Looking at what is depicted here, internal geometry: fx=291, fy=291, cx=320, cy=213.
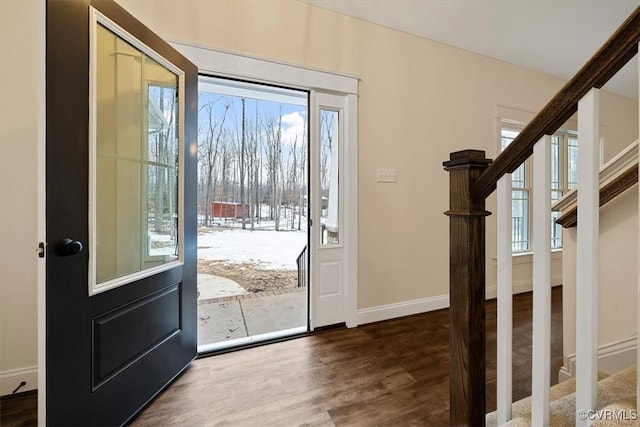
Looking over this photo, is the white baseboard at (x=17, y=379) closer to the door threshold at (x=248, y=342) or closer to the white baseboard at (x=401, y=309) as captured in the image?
the door threshold at (x=248, y=342)

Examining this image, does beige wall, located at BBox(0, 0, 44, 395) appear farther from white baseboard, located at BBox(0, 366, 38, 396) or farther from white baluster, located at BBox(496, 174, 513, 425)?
white baluster, located at BBox(496, 174, 513, 425)

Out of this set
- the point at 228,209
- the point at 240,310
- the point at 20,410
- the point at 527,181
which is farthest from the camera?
the point at 228,209

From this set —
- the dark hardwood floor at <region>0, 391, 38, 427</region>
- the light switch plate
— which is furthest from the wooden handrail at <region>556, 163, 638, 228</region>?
the dark hardwood floor at <region>0, 391, 38, 427</region>

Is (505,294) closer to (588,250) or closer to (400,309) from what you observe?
(588,250)

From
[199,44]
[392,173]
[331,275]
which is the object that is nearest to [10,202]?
[199,44]

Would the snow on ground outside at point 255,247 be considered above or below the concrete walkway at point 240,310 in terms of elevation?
above

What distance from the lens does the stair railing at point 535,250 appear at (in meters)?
0.68

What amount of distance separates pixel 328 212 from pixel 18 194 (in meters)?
2.11

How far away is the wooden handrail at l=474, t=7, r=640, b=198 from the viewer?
25.0 inches

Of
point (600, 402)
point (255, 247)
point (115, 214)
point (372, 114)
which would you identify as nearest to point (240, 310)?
point (255, 247)

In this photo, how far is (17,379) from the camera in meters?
1.73

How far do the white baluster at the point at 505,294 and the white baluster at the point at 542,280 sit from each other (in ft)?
0.25

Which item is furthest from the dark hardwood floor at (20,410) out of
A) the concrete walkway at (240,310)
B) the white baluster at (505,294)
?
the white baluster at (505,294)

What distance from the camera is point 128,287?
59.9 inches
